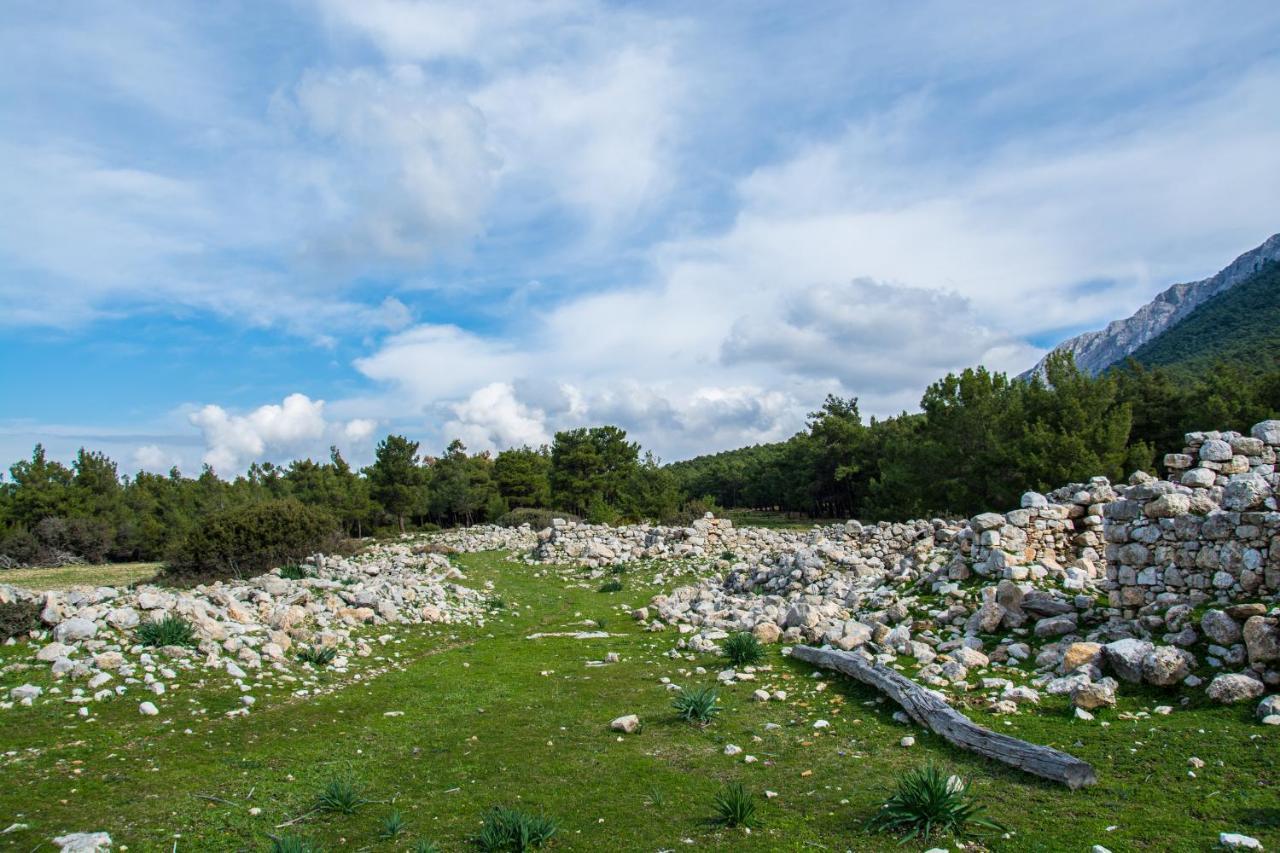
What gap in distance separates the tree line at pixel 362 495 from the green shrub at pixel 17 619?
30448mm

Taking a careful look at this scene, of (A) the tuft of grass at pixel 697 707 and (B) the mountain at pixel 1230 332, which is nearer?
(A) the tuft of grass at pixel 697 707

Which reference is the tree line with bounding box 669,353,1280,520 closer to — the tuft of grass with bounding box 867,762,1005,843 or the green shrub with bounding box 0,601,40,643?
the tuft of grass with bounding box 867,762,1005,843

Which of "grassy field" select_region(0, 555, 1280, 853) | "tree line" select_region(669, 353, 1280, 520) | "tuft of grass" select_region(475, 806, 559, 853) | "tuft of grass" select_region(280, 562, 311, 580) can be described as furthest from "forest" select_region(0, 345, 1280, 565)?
"tuft of grass" select_region(475, 806, 559, 853)

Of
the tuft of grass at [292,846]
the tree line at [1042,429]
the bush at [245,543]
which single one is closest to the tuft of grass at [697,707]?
the tuft of grass at [292,846]

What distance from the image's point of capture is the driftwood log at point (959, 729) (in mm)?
5750

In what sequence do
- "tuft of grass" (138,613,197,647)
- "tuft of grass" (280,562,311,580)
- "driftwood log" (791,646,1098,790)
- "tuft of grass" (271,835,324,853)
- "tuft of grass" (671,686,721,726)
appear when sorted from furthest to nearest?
"tuft of grass" (280,562,311,580) → "tuft of grass" (138,613,197,647) → "tuft of grass" (671,686,721,726) → "driftwood log" (791,646,1098,790) → "tuft of grass" (271,835,324,853)

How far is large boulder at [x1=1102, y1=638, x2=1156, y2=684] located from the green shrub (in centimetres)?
1411

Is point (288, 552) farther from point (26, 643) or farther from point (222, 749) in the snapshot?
point (222, 749)

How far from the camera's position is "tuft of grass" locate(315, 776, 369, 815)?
19.2 ft

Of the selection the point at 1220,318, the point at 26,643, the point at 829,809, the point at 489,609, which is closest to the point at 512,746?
the point at 829,809

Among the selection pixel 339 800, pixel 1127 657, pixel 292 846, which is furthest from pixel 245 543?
pixel 1127 657

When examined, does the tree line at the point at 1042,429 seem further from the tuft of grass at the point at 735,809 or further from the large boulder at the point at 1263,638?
the tuft of grass at the point at 735,809

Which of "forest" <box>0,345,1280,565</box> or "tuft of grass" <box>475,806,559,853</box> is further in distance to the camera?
"forest" <box>0,345,1280,565</box>

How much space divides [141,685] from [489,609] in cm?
876
